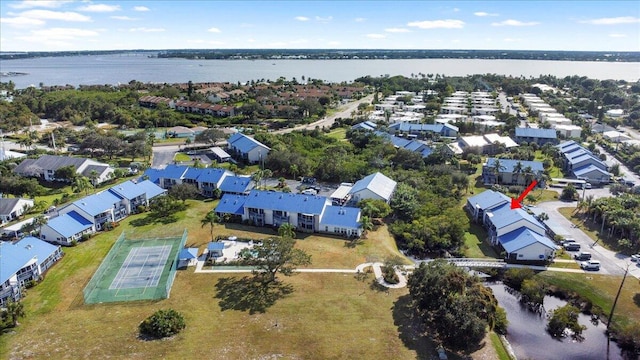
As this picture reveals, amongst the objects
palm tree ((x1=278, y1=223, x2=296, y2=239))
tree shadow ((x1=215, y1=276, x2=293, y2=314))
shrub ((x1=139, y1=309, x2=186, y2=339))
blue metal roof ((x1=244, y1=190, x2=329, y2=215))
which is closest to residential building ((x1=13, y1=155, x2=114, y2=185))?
blue metal roof ((x1=244, y1=190, x2=329, y2=215))

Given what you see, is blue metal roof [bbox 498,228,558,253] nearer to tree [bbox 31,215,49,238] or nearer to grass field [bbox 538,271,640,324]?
grass field [bbox 538,271,640,324]

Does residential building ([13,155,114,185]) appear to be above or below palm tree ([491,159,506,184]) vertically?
below

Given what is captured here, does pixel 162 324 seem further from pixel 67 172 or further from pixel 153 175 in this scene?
pixel 67 172

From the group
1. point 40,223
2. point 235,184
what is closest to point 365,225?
point 235,184

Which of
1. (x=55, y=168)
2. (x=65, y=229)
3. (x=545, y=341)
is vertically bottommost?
(x=545, y=341)

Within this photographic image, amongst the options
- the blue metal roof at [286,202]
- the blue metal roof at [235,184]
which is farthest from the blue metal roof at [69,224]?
the blue metal roof at [286,202]
